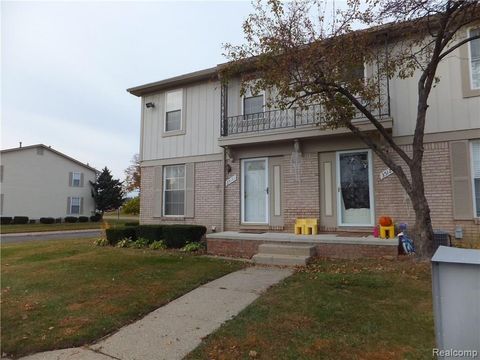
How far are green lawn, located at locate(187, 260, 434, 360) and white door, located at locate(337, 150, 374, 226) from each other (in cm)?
328

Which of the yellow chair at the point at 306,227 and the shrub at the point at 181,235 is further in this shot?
the shrub at the point at 181,235

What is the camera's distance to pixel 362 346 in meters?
3.82

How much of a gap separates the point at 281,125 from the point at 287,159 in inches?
42.9

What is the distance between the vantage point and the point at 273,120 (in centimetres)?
1129

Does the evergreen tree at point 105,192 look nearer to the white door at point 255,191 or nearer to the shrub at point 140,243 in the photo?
the shrub at point 140,243

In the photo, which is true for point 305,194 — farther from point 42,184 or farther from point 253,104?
point 42,184

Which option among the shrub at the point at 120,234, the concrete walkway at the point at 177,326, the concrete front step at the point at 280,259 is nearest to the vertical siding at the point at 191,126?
the shrub at the point at 120,234

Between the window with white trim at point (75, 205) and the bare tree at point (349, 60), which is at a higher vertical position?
the bare tree at point (349, 60)

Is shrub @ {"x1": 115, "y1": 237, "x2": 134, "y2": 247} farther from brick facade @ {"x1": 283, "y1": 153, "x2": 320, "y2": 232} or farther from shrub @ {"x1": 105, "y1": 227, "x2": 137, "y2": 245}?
brick facade @ {"x1": 283, "y1": 153, "x2": 320, "y2": 232}

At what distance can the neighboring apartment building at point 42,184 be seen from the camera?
96.8 feet

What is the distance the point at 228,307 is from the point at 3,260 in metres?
8.13

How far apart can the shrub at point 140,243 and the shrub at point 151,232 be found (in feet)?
0.37

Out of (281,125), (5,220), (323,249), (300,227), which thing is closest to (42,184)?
(5,220)

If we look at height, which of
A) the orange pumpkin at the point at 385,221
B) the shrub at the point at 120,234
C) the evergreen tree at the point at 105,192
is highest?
the evergreen tree at the point at 105,192
